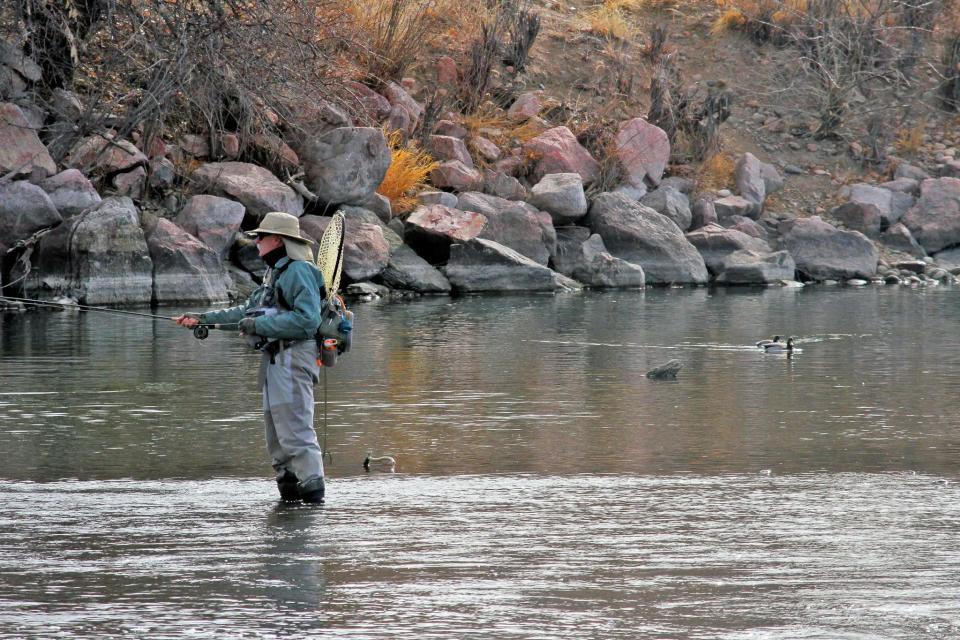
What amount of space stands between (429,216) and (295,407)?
19.1m

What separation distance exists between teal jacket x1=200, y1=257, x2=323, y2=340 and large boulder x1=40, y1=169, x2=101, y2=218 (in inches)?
597

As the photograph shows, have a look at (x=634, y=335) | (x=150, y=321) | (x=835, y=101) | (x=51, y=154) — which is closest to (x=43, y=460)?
(x=634, y=335)

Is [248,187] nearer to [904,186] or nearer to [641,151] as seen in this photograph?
[641,151]

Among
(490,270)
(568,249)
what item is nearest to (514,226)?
(568,249)

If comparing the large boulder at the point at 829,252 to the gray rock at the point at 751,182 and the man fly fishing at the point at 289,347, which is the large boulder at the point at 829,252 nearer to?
the gray rock at the point at 751,182

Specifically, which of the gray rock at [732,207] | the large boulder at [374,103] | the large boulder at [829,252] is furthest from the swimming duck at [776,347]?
the gray rock at [732,207]

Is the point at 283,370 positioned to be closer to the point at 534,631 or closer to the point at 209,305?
the point at 534,631

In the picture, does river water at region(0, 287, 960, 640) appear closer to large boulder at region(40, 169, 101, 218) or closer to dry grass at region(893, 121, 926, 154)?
large boulder at region(40, 169, 101, 218)

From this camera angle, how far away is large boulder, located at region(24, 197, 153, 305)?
2064 centimetres

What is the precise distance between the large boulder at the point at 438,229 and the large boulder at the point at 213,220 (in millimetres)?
3499

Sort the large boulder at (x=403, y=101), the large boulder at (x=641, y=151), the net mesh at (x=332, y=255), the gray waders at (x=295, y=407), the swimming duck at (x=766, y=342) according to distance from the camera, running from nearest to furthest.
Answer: the gray waders at (x=295, y=407) → the net mesh at (x=332, y=255) → the swimming duck at (x=766, y=342) → the large boulder at (x=403, y=101) → the large boulder at (x=641, y=151)

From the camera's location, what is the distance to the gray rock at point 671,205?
30.6 metres

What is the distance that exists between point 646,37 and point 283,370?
3517 cm

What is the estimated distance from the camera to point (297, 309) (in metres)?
6.97
